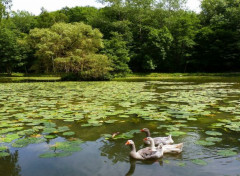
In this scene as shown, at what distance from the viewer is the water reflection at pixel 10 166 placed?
133 inches

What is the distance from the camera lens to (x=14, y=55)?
41312mm

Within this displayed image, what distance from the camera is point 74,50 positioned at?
24531 millimetres

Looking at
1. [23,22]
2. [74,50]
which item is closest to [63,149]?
[74,50]

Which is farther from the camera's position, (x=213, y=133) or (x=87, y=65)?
(x=87, y=65)

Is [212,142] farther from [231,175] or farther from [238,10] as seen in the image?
[238,10]

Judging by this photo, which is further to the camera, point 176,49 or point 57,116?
point 176,49

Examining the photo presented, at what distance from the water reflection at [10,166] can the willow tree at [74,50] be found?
19.2m

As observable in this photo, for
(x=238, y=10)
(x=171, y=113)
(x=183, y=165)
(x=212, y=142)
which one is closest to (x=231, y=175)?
(x=183, y=165)

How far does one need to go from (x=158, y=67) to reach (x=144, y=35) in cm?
787

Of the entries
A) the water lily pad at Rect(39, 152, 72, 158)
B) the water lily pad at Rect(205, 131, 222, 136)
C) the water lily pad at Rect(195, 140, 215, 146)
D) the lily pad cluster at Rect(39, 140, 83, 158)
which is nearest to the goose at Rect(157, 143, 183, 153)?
the water lily pad at Rect(195, 140, 215, 146)

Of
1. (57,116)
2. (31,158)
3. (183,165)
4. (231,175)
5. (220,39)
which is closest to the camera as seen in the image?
(231,175)

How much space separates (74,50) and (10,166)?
2188cm

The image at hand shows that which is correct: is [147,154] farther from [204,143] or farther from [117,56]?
[117,56]

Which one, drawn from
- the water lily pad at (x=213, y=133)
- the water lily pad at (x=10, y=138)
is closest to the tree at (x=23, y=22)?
the water lily pad at (x=10, y=138)
